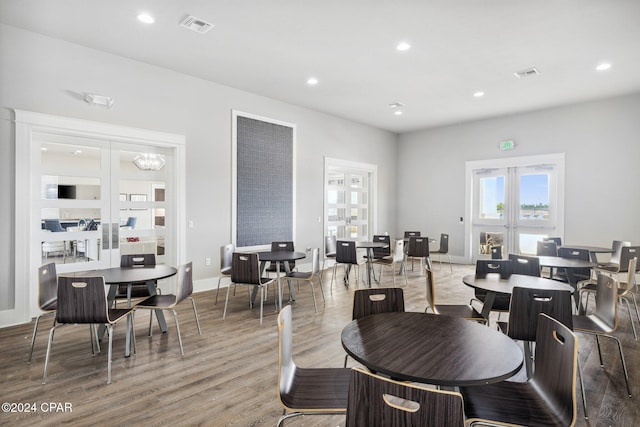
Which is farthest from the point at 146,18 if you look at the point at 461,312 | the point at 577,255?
the point at 577,255

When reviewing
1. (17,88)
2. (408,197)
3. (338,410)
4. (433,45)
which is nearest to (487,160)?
(408,197)

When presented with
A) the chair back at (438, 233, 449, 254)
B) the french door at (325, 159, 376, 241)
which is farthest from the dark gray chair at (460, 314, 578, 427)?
the french door at (325, 159, 376, 241)

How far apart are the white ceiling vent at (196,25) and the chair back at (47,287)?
116 inches

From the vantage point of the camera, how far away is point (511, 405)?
167 cm

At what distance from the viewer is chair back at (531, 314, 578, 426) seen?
4.88 ft

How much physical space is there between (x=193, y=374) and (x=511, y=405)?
2375 millimetres

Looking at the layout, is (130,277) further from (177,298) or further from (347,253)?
(347,253)

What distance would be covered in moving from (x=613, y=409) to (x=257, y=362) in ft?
8.82

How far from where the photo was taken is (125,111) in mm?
5027

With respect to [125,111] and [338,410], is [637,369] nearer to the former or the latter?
[338,410]

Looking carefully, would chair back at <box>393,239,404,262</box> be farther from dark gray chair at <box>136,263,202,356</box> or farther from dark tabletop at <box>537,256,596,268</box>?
dark gray chair at <box>136,263,202,356</box>

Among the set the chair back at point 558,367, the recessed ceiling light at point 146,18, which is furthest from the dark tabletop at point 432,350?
the recessed ceiling light at point 146,18

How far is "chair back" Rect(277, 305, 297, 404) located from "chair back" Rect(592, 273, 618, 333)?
2.50 meters

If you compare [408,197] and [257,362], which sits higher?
[408,197]
